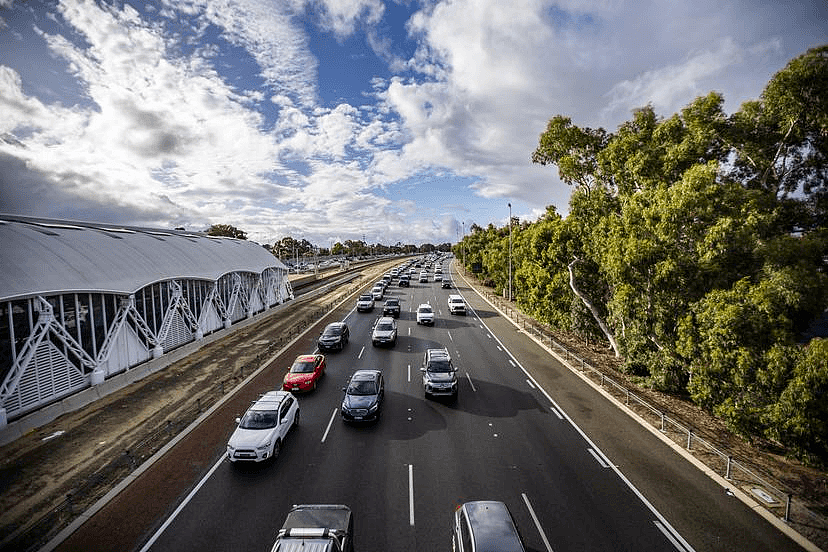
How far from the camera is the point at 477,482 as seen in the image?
11578mm

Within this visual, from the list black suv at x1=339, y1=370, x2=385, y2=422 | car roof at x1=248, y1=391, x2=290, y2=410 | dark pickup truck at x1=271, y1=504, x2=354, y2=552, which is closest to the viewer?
dark pickup truck at x1=271, y1=504, x2=354, y2=552

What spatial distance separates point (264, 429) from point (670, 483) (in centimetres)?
1306

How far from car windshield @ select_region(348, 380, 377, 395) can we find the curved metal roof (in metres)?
14.2

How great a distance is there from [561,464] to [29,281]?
22.9 metres

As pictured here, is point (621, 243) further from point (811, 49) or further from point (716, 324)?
point (811, 49)

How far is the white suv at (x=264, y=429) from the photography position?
39.7 feet

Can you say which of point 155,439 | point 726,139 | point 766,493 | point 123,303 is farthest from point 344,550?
point 726,139

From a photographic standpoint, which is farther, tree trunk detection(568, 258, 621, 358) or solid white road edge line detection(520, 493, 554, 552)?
tree trunk detection(568, 258, 621, 358)

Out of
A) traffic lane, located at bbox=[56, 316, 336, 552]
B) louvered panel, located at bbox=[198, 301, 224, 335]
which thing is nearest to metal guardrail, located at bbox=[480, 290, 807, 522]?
traffic lane, located at bbox=[56, 316, 336, 552]

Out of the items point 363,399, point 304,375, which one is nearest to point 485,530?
point 363,399

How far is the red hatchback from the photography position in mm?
18359

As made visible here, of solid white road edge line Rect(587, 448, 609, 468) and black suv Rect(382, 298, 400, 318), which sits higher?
black suv Rect(382, 298, 400, 318)

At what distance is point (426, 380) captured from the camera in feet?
59.5

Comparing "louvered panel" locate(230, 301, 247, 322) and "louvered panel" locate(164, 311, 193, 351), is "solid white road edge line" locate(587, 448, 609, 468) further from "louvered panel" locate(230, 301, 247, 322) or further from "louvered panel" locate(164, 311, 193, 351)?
"louvered panel" locate(230, 301, 247, 322)
